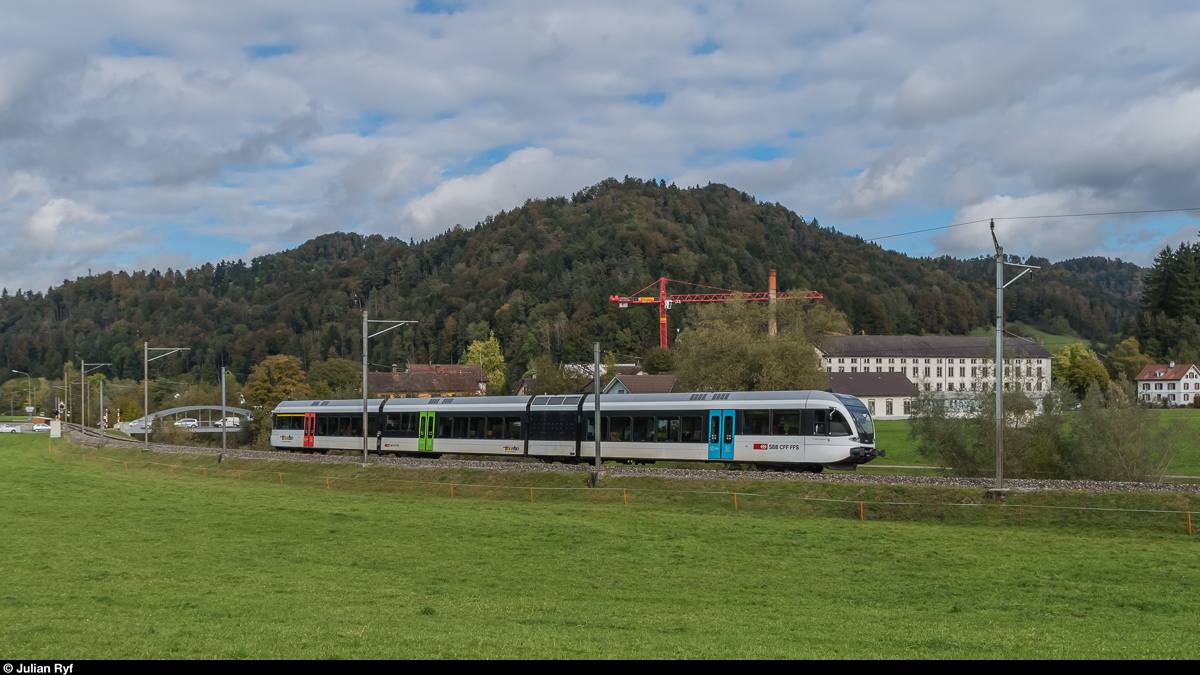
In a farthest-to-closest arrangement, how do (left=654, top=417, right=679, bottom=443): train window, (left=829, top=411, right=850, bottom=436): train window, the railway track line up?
(left=654, top=417, right=679, bottom=443): train window, (left=829, top=411, right=850, bottom=436): train window, the railway track

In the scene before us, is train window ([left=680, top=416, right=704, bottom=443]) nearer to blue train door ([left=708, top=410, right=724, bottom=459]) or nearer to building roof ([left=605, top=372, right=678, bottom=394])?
blue train door ([left=708, top=410, right=724, bottom=459])

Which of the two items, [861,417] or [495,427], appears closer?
[861,417]

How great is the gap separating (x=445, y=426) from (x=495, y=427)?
3613mm

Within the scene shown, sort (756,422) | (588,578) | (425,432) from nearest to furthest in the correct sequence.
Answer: (588,578) → (756,422) → (425,432)

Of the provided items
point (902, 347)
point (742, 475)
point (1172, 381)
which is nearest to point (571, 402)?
point (742, 475)

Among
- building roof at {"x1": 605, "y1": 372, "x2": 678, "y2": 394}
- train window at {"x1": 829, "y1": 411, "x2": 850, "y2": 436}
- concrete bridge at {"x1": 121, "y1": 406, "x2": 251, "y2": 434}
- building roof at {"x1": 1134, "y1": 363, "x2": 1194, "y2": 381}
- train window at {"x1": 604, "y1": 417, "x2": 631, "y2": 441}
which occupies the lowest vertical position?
concrete bridge at {"x1": 121, "y1": 406, "x2": 251, "y2": 434}

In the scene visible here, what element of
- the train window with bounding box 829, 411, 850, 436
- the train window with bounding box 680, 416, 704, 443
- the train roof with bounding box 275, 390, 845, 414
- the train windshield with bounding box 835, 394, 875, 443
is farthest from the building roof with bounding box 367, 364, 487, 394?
the train window with bounding box 829, 411, 850, 436

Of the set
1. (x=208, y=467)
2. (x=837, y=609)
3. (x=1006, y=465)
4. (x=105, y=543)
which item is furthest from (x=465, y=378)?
(x=837, y=609)

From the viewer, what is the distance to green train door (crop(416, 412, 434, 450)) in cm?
4891

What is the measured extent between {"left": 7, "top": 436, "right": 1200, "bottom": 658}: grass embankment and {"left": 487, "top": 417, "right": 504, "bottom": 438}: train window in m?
9.41

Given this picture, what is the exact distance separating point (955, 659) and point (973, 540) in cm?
1386

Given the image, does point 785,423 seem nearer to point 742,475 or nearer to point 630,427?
point 742,475

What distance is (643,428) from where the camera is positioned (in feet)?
132

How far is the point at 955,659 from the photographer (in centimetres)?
1213
